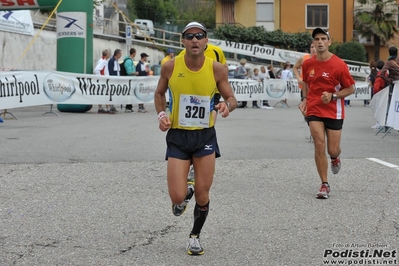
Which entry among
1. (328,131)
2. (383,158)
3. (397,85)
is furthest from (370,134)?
(328,131)

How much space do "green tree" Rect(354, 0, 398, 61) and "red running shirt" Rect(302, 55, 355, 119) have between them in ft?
170

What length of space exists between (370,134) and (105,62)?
9157 millimetres

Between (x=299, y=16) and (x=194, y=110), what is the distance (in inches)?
2304

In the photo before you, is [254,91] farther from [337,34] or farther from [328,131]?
[337,34]

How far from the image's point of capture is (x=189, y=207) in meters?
8.28

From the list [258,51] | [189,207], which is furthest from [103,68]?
[258,51]

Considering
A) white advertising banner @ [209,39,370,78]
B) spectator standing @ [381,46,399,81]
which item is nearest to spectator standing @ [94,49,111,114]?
spectator standing @ [381,46,399,81]

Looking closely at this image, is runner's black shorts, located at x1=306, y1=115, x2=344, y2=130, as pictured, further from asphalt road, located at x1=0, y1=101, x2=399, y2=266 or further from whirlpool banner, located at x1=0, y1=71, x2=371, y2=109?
whirlpool banner, located at x1=0, y1=71, x2=371, y2=109

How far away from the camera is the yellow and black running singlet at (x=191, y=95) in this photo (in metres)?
6.23

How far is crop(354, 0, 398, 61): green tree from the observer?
59000 mm

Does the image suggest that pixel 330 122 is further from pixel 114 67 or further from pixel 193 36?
pixel 114 67

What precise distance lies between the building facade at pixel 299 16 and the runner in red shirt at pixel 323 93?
53378 mm

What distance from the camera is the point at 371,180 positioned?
1009 cm

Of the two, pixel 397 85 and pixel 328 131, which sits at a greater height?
pixel 397 85
